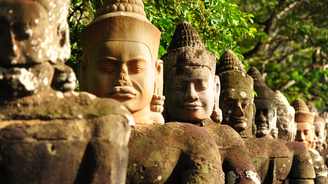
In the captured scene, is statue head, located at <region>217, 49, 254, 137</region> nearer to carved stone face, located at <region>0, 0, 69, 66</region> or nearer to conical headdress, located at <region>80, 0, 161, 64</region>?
conical headdress, located at <region>80, 0, 161, 64</region>

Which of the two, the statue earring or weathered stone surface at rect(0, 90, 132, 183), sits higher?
the statue earring

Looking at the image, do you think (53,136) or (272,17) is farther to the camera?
(272,17)

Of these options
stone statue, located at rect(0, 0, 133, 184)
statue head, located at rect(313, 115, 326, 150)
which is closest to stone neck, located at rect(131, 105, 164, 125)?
stone statue, located at rect(0, 0, 133, 184)

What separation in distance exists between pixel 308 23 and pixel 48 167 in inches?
518

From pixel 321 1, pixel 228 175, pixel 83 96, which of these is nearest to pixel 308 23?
pixel 321 1

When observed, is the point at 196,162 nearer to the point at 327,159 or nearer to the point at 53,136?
the point at 53,136

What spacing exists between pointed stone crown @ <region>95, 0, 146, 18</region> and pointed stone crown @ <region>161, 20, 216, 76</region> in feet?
3.47

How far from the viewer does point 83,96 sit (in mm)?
2248

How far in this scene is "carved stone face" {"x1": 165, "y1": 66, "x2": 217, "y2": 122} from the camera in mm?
4434

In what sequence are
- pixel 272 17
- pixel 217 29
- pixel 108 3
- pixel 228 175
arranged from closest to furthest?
1. pixel 108 3
2. pixel 228 175
3. pixel 217 29
4. pixel 272 17

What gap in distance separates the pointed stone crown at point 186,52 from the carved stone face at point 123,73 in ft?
3.57

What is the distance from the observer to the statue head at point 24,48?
207cm

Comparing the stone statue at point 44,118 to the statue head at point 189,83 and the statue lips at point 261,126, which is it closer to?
the statue head at point 189,83

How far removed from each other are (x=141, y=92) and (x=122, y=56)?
0.38 m
